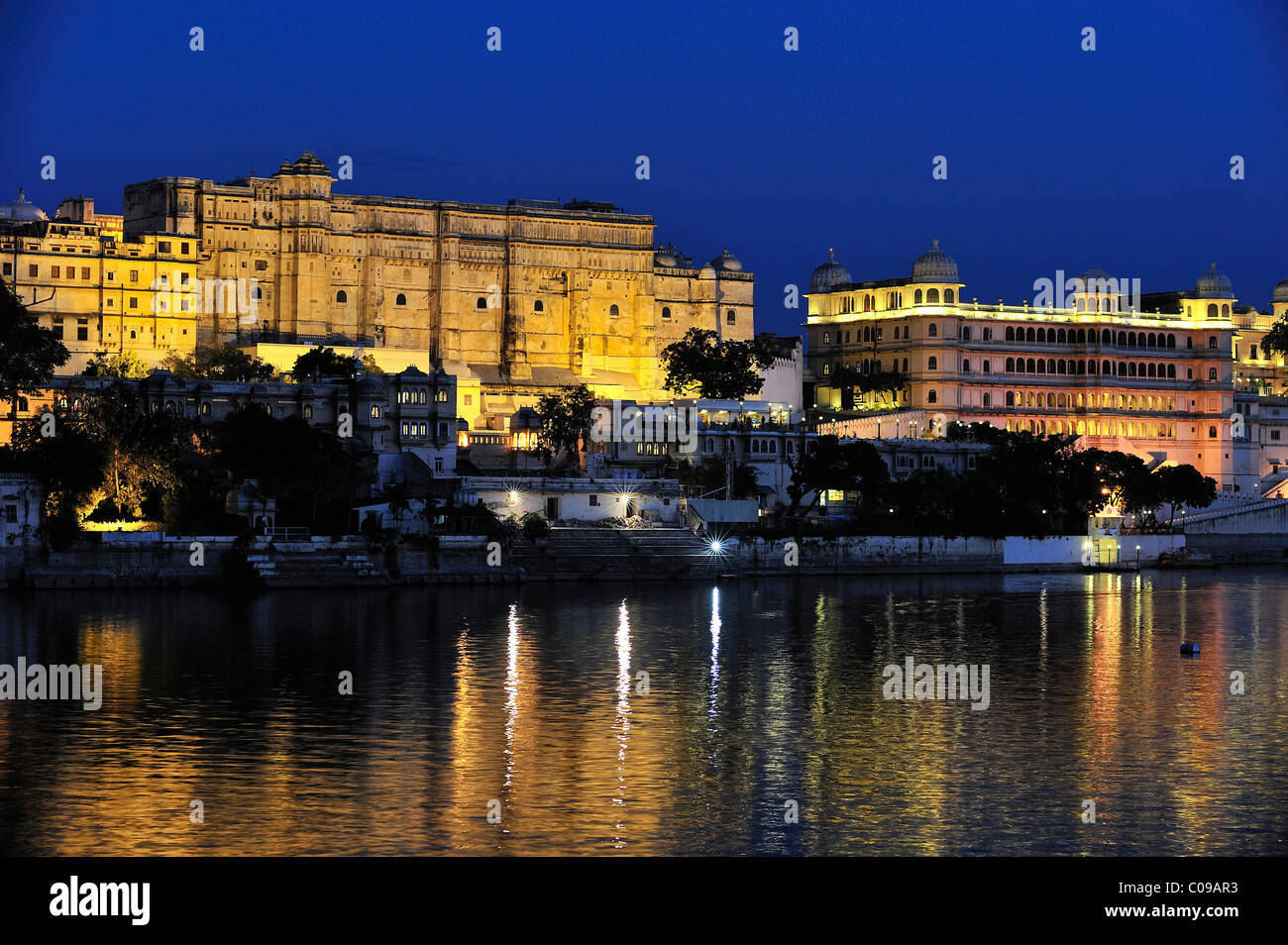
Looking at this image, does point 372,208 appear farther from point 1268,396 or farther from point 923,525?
Result: point 1268,396

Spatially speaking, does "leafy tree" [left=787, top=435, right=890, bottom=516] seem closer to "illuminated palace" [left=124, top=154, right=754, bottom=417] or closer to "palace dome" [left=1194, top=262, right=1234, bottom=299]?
"illuminated palace" [left=124, top=154, right=754, bottom=417]

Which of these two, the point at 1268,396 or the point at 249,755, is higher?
the point at 1268,396

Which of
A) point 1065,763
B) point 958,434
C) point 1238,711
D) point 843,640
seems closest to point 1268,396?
point 958,434

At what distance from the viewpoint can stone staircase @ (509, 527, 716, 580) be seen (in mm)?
69688

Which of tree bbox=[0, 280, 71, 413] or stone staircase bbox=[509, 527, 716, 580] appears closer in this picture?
stone staircase bbox=[509, 527, 716, 580]

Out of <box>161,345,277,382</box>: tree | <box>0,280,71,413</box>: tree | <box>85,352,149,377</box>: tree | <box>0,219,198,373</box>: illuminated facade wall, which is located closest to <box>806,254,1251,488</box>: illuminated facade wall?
<box>161,345,277,382</box>: tree

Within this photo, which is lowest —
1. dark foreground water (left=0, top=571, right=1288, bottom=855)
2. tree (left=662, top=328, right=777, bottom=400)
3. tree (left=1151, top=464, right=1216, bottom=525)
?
dark foreground water (left=0, top=571, right=1288, bottom=855)

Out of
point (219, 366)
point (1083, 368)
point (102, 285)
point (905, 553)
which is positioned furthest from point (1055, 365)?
point (102, 285)

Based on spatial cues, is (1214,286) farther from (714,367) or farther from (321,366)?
(321,366)

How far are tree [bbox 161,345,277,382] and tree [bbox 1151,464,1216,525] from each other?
150ft

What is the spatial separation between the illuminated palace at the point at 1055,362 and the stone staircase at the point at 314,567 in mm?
58965

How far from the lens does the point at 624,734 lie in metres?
33.5

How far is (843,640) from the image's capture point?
50.4 m

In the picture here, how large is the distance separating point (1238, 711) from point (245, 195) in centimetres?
7625
